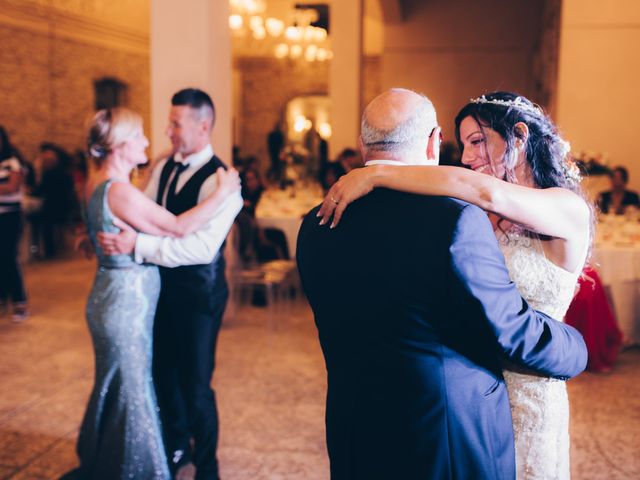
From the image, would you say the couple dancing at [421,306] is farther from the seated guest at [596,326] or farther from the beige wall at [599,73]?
the beige wall at [599,73]

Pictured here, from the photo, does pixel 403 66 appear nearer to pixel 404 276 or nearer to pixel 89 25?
pixel 89 25

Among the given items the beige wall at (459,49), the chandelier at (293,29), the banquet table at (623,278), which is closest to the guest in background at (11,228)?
the banquet table at (623,278)

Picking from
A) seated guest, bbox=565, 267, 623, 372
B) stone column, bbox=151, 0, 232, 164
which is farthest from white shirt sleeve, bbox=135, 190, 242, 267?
seated guest, bbox=565, 267, 623, 372

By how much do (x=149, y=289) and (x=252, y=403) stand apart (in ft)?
4.77

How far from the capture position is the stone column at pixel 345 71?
1050 cm

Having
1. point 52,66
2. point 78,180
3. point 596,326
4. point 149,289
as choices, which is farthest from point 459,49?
point 149,289

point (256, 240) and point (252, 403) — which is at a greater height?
point (256, 240)

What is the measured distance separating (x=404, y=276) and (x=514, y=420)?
66 centimetres

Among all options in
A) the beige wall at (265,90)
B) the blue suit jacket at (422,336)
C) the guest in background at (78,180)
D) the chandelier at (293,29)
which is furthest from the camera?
the beige wall at (265,90)

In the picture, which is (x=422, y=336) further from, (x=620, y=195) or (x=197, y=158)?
(x=620, y=195)

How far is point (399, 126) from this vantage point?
1.38m

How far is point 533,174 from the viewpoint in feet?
5.66

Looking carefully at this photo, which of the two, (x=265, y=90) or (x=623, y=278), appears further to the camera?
(x=265, y=90)

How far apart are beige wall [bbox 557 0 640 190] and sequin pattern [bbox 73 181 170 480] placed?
6550 millimetres
